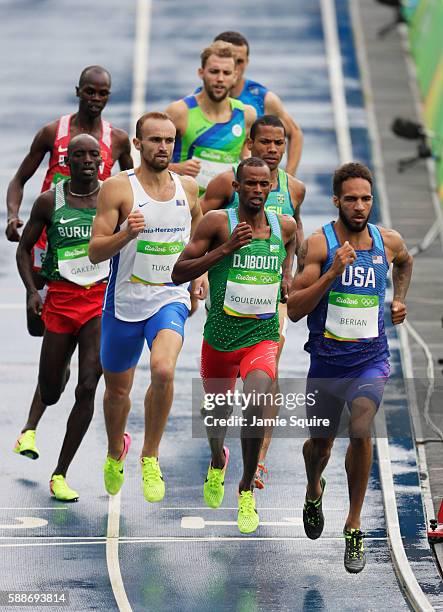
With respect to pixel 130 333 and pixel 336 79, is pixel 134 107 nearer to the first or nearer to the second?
pixel 336 79

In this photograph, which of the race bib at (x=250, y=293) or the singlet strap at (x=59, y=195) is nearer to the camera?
the race bib at (x=250, y=293)

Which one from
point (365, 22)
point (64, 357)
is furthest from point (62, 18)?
point (64, 357)

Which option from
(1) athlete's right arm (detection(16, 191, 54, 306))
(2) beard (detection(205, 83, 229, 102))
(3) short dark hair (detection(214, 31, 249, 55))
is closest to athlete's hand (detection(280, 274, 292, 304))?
(1) athlete's right arm (detection(16, 191, 54, 306))

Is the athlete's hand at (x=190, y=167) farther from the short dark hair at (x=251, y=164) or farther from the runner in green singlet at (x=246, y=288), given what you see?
the short dark hair at (x=251, y=164)

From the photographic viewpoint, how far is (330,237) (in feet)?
35.7

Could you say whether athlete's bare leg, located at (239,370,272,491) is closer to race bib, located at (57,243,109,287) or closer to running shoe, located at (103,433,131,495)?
running shoe, located at (103,433,131,495)

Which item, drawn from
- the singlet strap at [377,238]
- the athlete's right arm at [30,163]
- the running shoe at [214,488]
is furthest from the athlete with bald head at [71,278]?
the singlet strap at [377,238]

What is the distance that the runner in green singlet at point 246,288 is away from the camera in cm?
1108

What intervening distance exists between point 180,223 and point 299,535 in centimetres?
274

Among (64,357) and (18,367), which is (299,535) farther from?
(18,367)

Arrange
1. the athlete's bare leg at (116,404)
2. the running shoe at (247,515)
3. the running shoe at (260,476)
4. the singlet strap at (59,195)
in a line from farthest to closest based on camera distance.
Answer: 1. the running shoe at (260,476)
2. the singlet strap at (59,195)
3. the athlete's bare leg at (116,404)
4. the running shoe at (247,515)

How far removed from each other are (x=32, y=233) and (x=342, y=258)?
3.04 metres

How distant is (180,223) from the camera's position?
1168 centimetres

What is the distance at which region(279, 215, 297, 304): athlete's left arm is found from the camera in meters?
11.6
